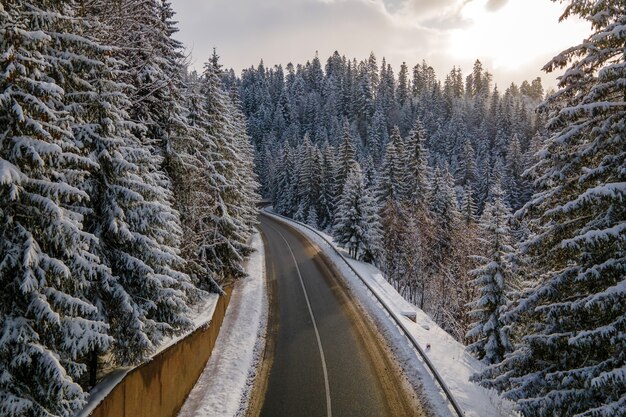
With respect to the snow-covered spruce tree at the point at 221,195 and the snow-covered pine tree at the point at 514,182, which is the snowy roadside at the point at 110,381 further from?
the snow-covered pine tree at the point at 514,182

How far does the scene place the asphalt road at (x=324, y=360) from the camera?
1148cm

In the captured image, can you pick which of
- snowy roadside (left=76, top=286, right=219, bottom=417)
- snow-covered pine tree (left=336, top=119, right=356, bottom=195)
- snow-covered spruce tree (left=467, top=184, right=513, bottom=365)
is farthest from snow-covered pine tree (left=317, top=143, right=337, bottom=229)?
snowy roadside (left=76, top=286, right=219, bottom=417)

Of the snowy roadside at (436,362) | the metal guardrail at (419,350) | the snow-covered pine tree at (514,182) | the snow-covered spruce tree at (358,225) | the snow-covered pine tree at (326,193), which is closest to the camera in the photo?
the metal guardrail at (419,350)

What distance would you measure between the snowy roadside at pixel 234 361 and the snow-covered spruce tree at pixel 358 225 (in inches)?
462

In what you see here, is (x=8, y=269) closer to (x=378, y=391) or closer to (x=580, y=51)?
(x=378, y=391)

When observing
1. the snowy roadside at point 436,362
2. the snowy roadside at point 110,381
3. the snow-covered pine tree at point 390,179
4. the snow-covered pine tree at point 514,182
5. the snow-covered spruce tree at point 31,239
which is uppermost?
the snow-covered pine tree at point 514,182

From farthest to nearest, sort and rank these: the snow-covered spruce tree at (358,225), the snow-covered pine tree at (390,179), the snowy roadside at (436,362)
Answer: the snow-covered pine tree at (390,179) < the snow-covered spruce tree at (358,225) < the snowy roadside at (436,362)

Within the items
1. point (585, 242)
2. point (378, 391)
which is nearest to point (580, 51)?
point (585, 242)

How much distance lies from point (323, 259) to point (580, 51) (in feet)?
84.7

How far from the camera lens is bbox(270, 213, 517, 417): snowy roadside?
36.0 ft

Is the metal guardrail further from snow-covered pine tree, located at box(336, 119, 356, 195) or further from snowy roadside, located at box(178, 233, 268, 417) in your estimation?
snow-covered pine tree, located at box(336, 119, 356, 195)

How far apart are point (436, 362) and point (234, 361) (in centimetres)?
774

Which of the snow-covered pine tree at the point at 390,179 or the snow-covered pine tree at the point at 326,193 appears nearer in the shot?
the snow-covered pine tree at the point at 390,179

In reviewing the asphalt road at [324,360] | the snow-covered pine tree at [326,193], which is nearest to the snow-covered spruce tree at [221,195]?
the asphalt road at [324,360]
